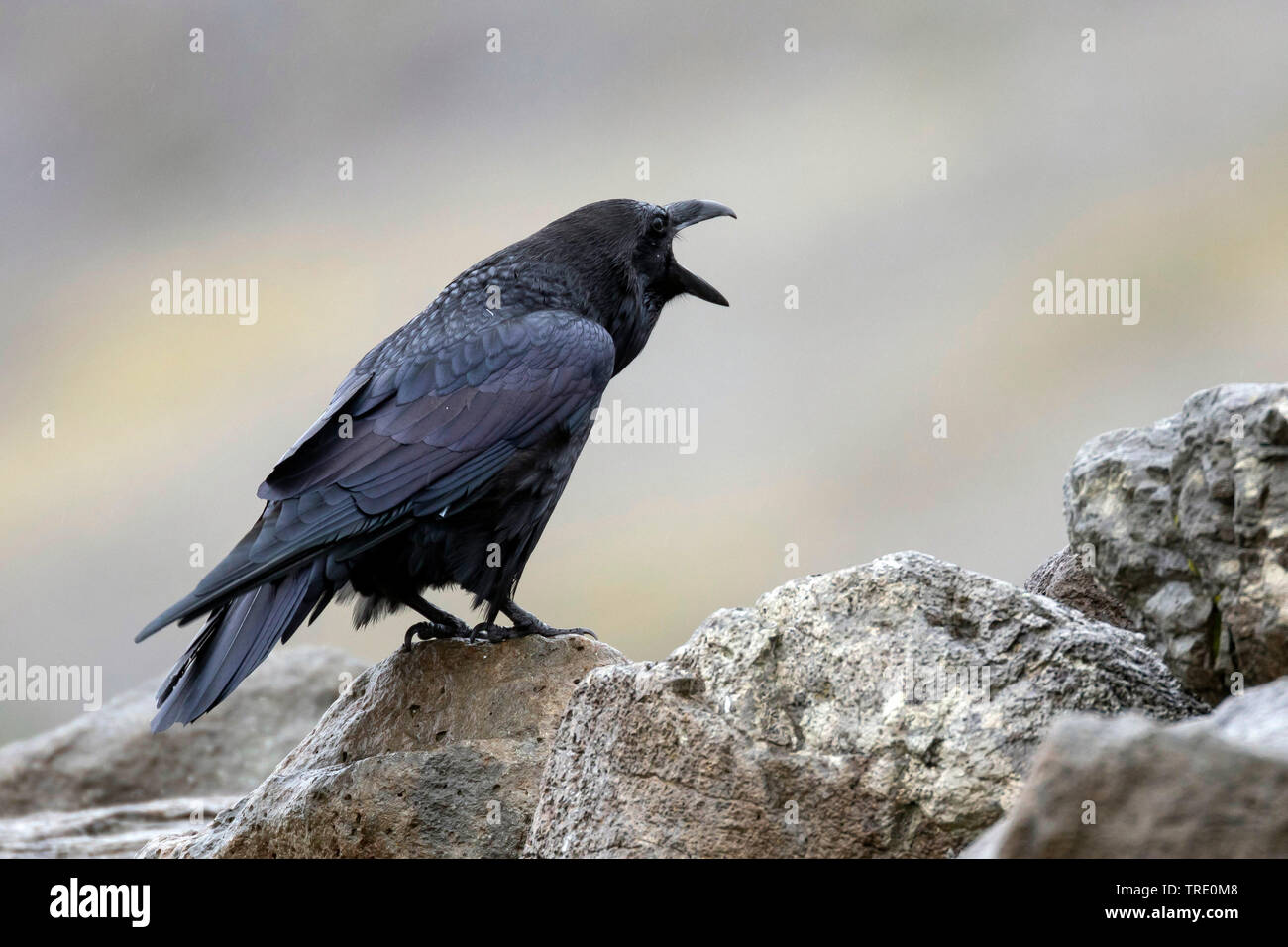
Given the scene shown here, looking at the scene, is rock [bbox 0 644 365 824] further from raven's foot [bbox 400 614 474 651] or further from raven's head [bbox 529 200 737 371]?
raven's head [bbox 529 200 737 371]

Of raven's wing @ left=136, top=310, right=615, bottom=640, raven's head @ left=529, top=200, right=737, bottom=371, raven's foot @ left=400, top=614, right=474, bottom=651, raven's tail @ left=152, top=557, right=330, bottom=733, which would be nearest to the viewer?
raven's tail @ left=152, top=557, right=330, bottom=733

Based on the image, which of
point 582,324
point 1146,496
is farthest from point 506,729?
point 1146,496

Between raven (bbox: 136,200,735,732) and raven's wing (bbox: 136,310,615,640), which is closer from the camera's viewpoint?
raven (bbox: 136,200,735,732)

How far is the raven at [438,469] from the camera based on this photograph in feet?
17.9

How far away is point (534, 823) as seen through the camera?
4.32 meters

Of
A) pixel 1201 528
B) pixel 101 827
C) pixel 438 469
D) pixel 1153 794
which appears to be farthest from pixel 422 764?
pixel 101 827

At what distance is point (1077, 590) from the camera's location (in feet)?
17.0

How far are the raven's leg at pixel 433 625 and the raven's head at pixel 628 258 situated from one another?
1.71m

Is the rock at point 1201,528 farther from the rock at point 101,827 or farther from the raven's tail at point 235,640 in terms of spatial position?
the rock at point 101,827

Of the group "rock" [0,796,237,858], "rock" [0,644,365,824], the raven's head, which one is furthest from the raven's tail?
"rock" [0,644,365,824]

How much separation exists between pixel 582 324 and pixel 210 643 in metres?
2.28

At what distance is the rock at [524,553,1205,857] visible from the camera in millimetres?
3785

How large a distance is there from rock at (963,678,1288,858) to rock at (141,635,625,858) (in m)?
2.67
